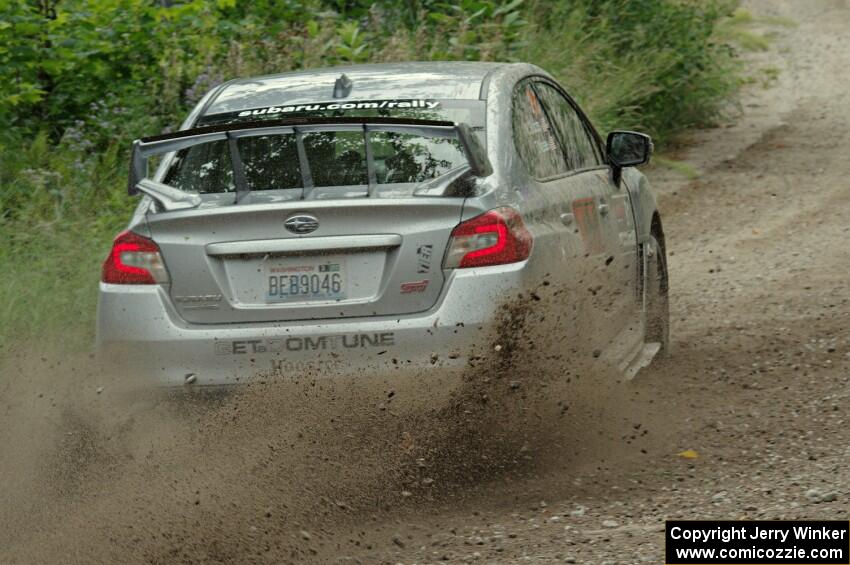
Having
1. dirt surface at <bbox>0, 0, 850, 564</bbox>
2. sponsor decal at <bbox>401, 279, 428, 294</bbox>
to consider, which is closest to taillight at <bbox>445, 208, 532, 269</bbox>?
sponsor decal at <bbox>401, 279, 428, 294</bbox>

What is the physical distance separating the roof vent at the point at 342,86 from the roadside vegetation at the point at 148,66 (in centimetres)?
225

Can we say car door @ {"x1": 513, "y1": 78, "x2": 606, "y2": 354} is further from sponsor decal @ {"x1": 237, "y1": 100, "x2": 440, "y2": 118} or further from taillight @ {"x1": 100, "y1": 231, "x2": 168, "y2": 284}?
taillight @ {"x1": 100, "y1": 231, "x2": 168, "y2": 284}

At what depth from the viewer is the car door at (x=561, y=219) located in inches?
213

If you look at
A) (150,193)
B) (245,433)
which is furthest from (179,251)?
(245,433)

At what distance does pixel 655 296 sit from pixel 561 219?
1.85 meters

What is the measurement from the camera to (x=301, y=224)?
5.07 metres

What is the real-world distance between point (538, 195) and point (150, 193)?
5.10ft

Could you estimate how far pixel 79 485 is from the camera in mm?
5297

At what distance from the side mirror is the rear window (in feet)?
4.66

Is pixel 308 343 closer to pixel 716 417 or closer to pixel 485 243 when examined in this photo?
pixel 485 243

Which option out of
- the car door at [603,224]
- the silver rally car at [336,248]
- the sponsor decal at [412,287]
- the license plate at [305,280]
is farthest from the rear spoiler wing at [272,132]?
the car door at [603,224]

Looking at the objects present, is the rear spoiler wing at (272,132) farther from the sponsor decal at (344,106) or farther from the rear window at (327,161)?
the sponsor decal at (344,106)

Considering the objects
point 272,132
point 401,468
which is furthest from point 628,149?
point 401,468

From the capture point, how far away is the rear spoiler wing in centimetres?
507
